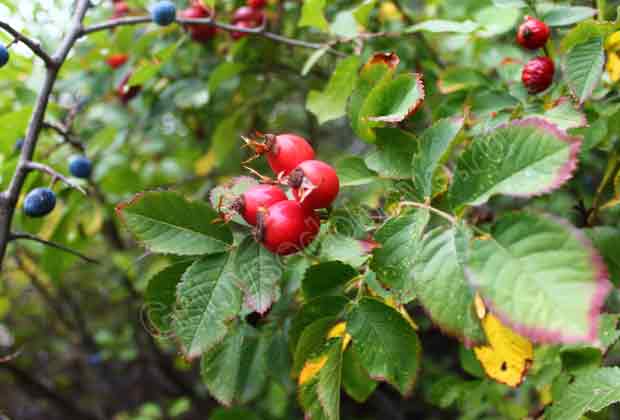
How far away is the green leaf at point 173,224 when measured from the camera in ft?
2.48

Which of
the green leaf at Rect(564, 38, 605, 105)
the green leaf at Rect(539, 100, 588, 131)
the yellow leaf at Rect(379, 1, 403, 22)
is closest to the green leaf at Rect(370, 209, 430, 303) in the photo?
the green leaf at Rect(539, 100, 588, 131)

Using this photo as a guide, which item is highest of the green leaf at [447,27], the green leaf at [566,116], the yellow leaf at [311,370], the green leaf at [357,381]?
the green leaf at [447,27]

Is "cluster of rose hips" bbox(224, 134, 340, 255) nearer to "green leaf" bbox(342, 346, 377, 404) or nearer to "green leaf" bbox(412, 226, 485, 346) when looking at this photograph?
"green leaf" bbox(412, 226, 485, 346)

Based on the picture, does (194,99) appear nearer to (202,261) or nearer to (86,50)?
(86,50)

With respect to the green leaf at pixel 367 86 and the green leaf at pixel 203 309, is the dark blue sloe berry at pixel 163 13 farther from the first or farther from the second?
the green leaf at pixel 203 309

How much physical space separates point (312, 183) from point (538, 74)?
57cm

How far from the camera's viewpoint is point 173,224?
2.55 feet

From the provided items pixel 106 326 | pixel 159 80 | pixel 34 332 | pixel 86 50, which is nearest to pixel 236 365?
pixel 159 80

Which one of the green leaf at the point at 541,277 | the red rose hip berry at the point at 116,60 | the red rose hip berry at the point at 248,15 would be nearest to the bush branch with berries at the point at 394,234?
the green leaf at the point at 541,277

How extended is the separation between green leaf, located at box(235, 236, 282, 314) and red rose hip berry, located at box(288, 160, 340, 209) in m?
0.10

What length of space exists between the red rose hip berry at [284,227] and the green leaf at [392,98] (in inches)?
7.5

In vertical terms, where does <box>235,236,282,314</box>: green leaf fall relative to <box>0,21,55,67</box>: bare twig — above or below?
below

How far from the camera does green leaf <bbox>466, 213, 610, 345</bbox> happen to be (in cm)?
47

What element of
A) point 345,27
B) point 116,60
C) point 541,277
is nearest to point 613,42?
point 345,27
